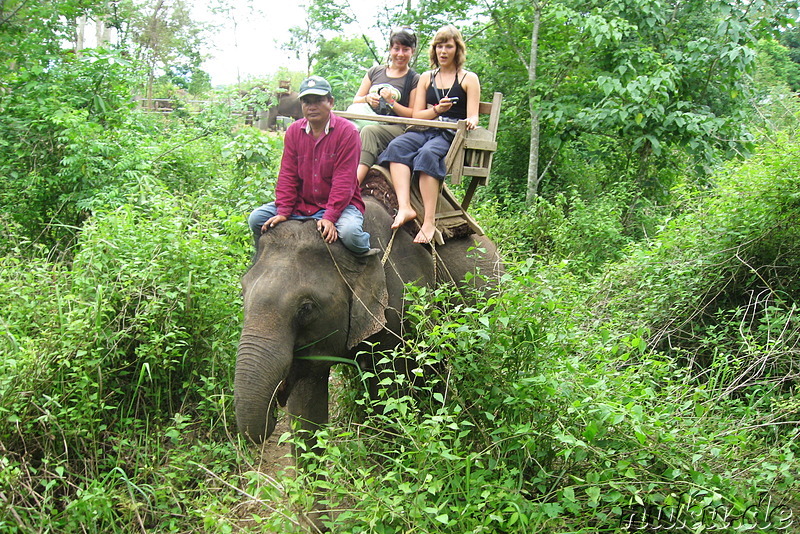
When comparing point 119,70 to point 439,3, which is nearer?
point 119,70

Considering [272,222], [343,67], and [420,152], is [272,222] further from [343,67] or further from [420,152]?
[343,67]

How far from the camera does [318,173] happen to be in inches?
167

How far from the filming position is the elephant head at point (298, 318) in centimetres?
359

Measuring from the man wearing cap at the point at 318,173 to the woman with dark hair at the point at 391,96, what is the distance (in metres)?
0.66

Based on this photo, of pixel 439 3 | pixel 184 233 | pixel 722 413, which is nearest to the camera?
pixel 722 413

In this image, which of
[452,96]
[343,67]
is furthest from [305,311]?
[343,67]

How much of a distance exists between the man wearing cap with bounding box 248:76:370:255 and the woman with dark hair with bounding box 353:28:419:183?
663mm

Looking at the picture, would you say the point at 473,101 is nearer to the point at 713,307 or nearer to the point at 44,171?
the point at 713,307

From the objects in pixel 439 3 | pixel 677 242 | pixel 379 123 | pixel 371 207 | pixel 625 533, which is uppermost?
pixel 439 3

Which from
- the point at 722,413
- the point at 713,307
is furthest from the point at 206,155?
the point at 722,413

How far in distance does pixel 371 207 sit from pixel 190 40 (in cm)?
2387

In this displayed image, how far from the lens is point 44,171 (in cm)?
697

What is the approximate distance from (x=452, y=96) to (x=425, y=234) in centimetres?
104

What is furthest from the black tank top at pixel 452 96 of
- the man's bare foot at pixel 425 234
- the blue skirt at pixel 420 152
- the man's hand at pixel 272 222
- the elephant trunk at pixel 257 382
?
the elephant trunk at pixel 257 382
